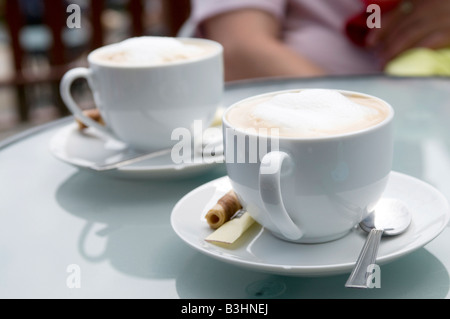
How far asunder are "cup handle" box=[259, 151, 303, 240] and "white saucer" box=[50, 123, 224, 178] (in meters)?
0.19

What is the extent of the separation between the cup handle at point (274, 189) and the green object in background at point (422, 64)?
72 centimetres

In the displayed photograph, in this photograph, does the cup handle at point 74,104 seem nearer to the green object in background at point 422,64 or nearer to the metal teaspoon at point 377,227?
the metal teaspoon at point 377,227

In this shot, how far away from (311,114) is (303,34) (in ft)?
2.94

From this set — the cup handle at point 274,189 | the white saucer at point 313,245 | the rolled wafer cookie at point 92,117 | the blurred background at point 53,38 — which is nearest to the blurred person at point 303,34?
the blurred background at point 53,38

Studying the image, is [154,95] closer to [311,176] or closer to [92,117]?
[92,117]

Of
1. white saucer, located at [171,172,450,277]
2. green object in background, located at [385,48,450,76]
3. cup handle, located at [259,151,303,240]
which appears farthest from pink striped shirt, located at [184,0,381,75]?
cup handle, located at [259,151,303,240]

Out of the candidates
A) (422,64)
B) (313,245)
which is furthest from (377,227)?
(422,64)

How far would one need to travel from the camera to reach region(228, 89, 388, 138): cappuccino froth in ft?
1.49

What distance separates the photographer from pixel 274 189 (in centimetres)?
44

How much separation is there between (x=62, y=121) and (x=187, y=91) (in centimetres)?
26

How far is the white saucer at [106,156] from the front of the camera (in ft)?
2.08

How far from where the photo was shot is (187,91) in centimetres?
70

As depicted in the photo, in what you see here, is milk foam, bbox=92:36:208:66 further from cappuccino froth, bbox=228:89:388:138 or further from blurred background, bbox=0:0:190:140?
blurred background, bbox=0:0:190:140

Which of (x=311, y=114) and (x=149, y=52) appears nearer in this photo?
(x=311, y=114)
